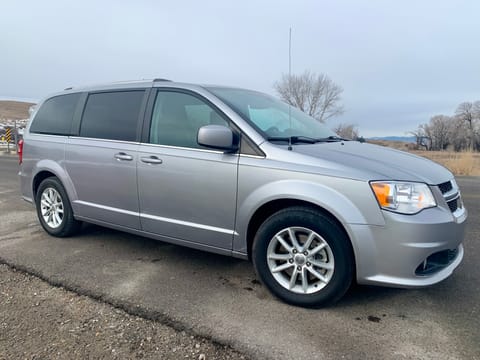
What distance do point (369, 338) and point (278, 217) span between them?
1034mm

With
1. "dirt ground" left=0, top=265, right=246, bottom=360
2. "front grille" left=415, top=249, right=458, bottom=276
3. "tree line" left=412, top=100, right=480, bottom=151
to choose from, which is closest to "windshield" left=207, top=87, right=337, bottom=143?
"front grille" left=415, top=249, right=458, bottom=276

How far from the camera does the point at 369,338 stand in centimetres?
236

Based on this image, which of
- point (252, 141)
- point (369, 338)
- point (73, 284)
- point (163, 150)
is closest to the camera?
point (369, 338)

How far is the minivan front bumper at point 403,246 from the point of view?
2418mm

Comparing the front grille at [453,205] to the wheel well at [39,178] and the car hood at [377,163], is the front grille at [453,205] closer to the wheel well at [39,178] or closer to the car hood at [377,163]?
the car hood at [377,163]

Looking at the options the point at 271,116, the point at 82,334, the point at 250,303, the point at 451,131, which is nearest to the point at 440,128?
the point at 451,131

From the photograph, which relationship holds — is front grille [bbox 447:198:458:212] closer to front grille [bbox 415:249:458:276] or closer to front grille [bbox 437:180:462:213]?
front grille [bbox 437:180:462:213]

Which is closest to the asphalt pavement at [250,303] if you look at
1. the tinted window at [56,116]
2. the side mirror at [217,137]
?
the side mirror at [217,137]

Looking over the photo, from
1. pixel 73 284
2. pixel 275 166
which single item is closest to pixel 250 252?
pixel 275 166

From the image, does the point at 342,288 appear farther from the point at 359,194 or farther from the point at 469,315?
the point at 469,315

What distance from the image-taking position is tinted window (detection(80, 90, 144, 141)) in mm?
3615

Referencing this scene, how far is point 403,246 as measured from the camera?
7.95ft

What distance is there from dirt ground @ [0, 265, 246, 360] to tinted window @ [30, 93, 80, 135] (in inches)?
82.9

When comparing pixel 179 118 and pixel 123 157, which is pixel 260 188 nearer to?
pixel 179 118
